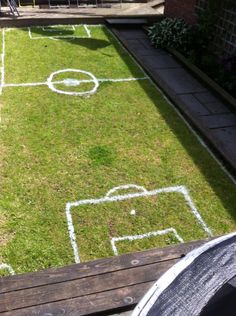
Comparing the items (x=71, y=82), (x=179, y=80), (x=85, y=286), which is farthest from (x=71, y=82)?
(x=85, y=286)

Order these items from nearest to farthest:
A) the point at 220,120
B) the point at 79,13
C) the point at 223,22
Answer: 1. the point at 220,120
2. the point at 223,22
3. the point at 79,13

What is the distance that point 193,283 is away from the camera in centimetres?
238

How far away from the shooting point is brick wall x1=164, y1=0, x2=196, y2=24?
1041 centimetres

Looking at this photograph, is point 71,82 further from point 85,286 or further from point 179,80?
point 85,286

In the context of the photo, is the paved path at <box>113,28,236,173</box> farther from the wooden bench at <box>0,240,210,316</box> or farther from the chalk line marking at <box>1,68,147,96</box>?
the wooden bench at <box>0,240,210,316</box>

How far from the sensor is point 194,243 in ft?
13.7

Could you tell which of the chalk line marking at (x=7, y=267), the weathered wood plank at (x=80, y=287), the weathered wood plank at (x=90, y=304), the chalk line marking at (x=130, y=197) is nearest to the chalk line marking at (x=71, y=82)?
the chalk line marking at (x=130, y=197)

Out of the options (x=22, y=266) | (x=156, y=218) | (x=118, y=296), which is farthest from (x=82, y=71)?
(x=118, y=296)

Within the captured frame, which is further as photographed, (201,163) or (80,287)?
(201,163)

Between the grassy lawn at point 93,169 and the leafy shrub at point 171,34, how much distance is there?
5.79 ft

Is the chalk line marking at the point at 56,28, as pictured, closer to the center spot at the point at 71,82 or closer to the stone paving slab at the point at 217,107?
the center spot at the point at 71,82

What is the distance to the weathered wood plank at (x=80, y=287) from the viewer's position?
3.44m

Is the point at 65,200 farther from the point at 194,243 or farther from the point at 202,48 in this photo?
the point at 202,48

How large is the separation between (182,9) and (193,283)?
1000 cm
